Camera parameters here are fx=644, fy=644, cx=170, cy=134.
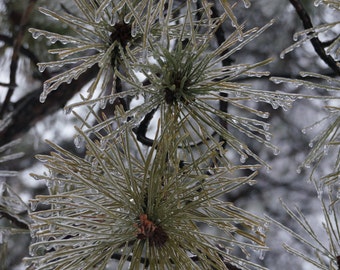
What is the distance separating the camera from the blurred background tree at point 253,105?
5.83ft

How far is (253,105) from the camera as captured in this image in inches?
117

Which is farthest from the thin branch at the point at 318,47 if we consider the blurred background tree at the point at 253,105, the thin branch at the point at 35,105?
the thin branch at the point at 35,105

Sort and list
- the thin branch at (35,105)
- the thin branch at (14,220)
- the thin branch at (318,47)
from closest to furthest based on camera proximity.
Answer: the thin branch at (318,47) < the thin branch at (14,220) < the thin branch at (35,105)

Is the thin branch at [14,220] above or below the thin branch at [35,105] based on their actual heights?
below

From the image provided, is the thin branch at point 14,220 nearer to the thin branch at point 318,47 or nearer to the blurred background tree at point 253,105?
the blurred background tree at point 253,105

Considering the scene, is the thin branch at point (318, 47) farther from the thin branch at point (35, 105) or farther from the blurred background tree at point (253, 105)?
the thin branch at point (35, 105)

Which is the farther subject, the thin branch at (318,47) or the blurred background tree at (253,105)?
the blurred background tree at (253,105)

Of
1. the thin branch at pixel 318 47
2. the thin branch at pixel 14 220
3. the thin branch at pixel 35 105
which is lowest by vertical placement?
the thin branch at pixel 14 220

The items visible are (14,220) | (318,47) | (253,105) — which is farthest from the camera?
(253,105)

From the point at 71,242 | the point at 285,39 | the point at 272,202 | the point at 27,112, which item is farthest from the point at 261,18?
the point at 71,242

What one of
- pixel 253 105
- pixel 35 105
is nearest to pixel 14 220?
pixel 35 105

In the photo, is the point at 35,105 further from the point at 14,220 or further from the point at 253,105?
the point at 253,105

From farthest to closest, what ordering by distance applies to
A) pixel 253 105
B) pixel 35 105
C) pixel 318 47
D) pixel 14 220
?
pixel 253 105 → pixel 35 105 → pixel 14 220 → pixel 318 47

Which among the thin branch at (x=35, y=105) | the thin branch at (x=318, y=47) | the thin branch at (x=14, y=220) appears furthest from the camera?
the thin branch at (x=35, y=105)
